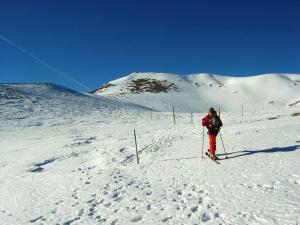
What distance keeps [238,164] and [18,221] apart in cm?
829

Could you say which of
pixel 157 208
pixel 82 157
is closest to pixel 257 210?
pixel 157 208

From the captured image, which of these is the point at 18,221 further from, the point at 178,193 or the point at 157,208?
the point at 178,193

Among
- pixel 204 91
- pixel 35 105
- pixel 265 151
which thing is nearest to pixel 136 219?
pixel 265 151

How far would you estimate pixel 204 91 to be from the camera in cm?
11700

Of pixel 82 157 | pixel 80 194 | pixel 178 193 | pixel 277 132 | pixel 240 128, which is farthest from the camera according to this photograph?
pixel 240 128

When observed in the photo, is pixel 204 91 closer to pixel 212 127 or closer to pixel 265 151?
pixel 265 151

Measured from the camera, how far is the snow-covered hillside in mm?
91094

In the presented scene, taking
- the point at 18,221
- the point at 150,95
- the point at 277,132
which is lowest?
the point at 18,221

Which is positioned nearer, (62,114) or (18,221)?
(18,221)

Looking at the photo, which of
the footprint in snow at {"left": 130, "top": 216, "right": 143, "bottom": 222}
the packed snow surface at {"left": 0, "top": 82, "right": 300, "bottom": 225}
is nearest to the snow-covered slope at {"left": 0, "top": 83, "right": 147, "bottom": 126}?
the packed snow surface at {"left": 0, "top": 82, "right": 300, "bottom": 225}

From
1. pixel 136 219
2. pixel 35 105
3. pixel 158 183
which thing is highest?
pixel 35 105

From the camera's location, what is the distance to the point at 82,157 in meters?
19.3

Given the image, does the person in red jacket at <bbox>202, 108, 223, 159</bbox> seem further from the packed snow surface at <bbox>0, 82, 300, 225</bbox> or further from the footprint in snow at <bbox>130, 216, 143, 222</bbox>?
the footprint in snow at <bbox>130, 216, 143, 222</bbox>

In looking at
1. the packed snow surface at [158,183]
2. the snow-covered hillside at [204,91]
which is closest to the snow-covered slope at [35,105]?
the snow-covered hillside at [204,91]
